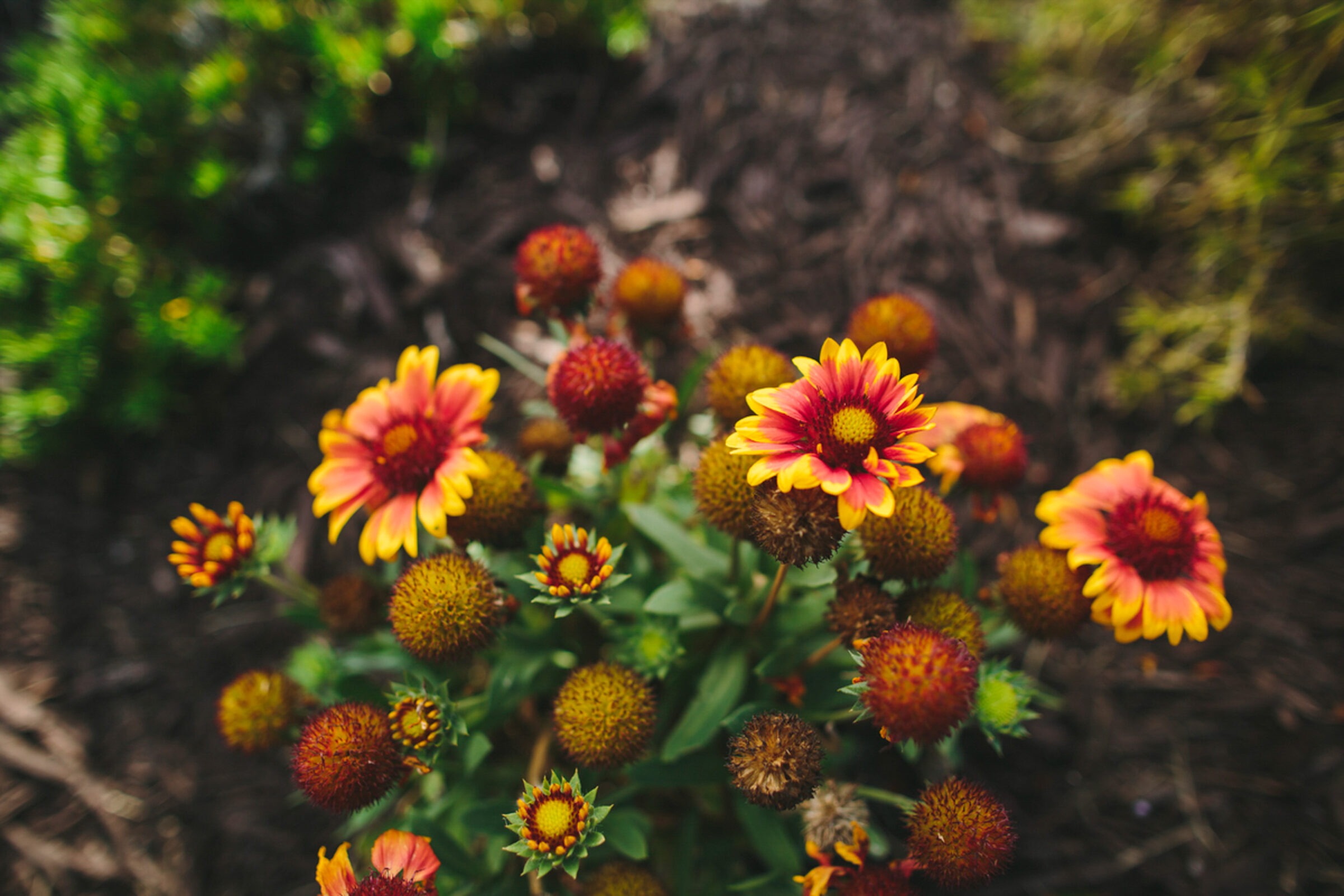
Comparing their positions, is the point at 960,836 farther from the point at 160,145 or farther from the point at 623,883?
the point at 160,145

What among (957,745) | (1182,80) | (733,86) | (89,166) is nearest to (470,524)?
(957,745)

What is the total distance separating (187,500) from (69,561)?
0.56 metres

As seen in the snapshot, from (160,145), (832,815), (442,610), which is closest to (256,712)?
(442,610)

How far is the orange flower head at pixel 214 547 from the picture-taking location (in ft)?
5.28

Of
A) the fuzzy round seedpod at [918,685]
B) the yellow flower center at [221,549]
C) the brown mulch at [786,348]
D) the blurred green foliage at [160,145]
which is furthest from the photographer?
the blurred green foliage at [160,145]

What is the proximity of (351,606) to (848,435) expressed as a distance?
54.5 inches

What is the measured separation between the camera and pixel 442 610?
4.41ft

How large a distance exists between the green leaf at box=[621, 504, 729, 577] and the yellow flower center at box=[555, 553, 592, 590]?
30cm

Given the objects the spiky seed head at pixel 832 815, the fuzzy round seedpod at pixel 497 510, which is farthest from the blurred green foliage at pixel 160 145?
the spiky seed head at pixel 832 815

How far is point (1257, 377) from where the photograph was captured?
261 centimetres

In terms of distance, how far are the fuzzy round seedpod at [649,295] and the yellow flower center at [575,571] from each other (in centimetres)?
81

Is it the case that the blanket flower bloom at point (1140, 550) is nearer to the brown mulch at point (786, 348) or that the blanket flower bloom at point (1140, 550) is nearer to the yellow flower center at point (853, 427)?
the yellow flower center at point (853, 427)

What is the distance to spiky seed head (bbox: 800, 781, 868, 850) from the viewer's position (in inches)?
56.8

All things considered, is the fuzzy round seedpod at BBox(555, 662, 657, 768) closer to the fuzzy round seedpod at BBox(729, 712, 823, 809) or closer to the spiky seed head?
the fuzzy round seedpod at BBox(729, 712, 823, 809)
